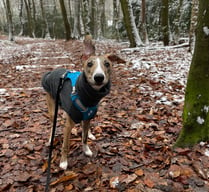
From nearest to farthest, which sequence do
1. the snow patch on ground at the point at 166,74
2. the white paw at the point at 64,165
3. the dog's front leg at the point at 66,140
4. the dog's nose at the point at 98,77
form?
the dog's nose at the point at 98,77 → the dog's front leg at the point at 66,140 → the white paw at the point at 64,165 → the snow patch on ground at the point at 166,74

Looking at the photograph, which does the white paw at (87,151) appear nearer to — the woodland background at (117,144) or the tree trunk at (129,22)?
the woodland background at (117,144)

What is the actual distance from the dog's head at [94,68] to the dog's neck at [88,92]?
69 millimetres

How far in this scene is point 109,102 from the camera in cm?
608

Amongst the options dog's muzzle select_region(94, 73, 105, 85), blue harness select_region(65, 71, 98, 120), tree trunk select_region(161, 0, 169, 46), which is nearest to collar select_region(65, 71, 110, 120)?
blue harness select_region(65, 71, 98, 120)

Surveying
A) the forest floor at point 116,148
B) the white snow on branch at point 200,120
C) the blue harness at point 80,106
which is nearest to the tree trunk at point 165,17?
the forest floor at point 116,148

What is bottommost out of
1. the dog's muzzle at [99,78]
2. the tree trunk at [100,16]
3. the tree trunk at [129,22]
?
the dog's muzzle at [99,78]

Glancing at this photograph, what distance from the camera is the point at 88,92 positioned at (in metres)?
2.96

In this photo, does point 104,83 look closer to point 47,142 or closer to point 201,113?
point 201,113

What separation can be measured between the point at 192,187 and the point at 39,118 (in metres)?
3.69

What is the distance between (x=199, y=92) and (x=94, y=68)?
1679mm

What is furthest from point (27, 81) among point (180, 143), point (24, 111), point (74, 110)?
point (180, 143)

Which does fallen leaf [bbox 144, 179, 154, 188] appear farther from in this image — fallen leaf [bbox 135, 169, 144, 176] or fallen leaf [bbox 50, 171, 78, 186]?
fallen leaf [bbox 50, 171, 78, 186]

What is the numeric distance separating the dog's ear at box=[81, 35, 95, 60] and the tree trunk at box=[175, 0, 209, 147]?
5.05ft

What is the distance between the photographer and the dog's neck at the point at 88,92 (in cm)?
296
